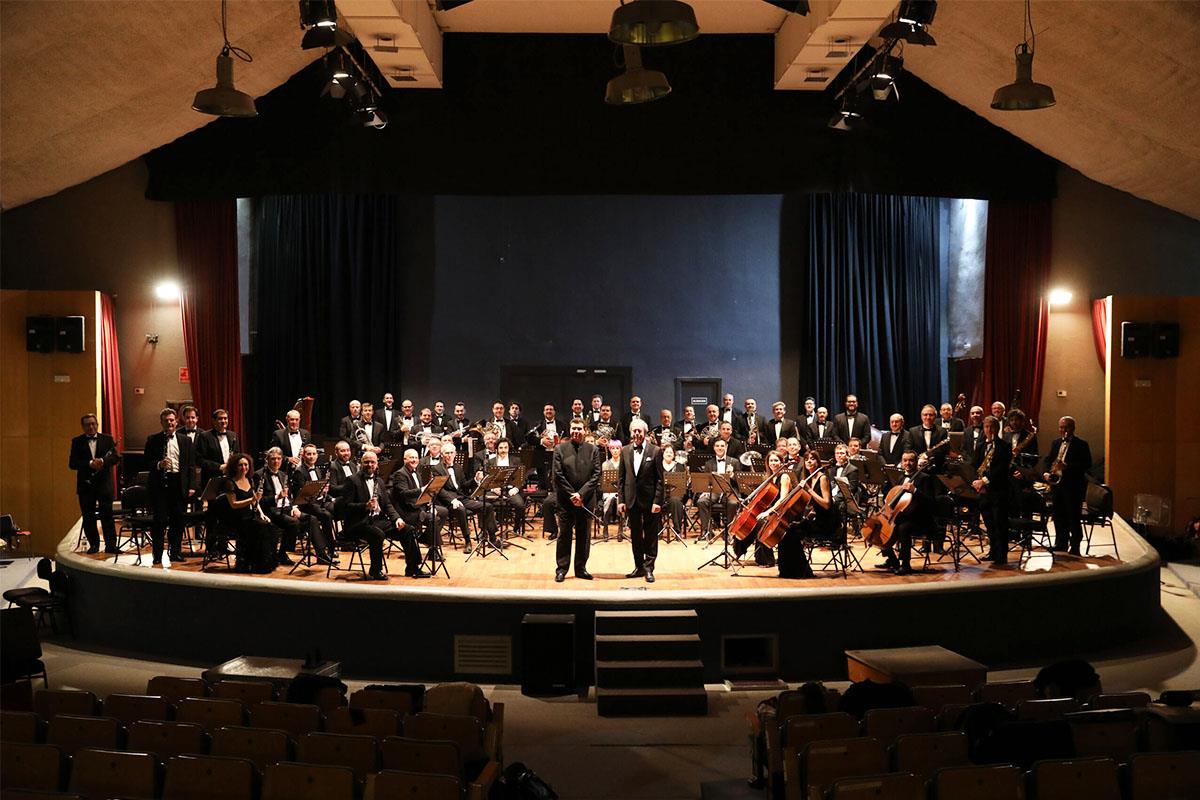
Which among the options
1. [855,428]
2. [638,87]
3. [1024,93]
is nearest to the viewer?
[1024,93]

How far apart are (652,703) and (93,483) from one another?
263 inches

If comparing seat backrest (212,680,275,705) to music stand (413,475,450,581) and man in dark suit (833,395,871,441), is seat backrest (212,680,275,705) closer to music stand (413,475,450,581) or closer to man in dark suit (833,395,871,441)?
music stand (413,475,450,581)

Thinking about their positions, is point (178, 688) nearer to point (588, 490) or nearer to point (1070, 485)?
point (588, 490)

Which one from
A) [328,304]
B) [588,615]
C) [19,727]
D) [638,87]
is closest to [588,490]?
[588,615]

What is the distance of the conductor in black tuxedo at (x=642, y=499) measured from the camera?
34.6 feet

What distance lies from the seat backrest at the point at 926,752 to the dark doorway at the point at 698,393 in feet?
40.2

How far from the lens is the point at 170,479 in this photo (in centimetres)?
1095

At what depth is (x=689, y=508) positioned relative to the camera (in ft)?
45.1

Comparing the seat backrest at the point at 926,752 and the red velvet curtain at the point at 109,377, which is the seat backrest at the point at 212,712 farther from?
the red velvet curtain at the point at 109,377

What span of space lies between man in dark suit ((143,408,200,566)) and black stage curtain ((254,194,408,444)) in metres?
6.12

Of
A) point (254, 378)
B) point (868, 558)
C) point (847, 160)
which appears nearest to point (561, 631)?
point (868, 558)

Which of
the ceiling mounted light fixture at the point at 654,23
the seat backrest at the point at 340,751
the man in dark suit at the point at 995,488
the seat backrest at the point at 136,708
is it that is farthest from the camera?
the man in dark suit at the point at 995,488

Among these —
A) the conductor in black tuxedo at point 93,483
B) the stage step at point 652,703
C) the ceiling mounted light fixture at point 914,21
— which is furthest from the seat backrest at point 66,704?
the ceiling mounted light fixture at point 914,21

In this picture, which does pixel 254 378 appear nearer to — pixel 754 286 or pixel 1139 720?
pixel 754 286
